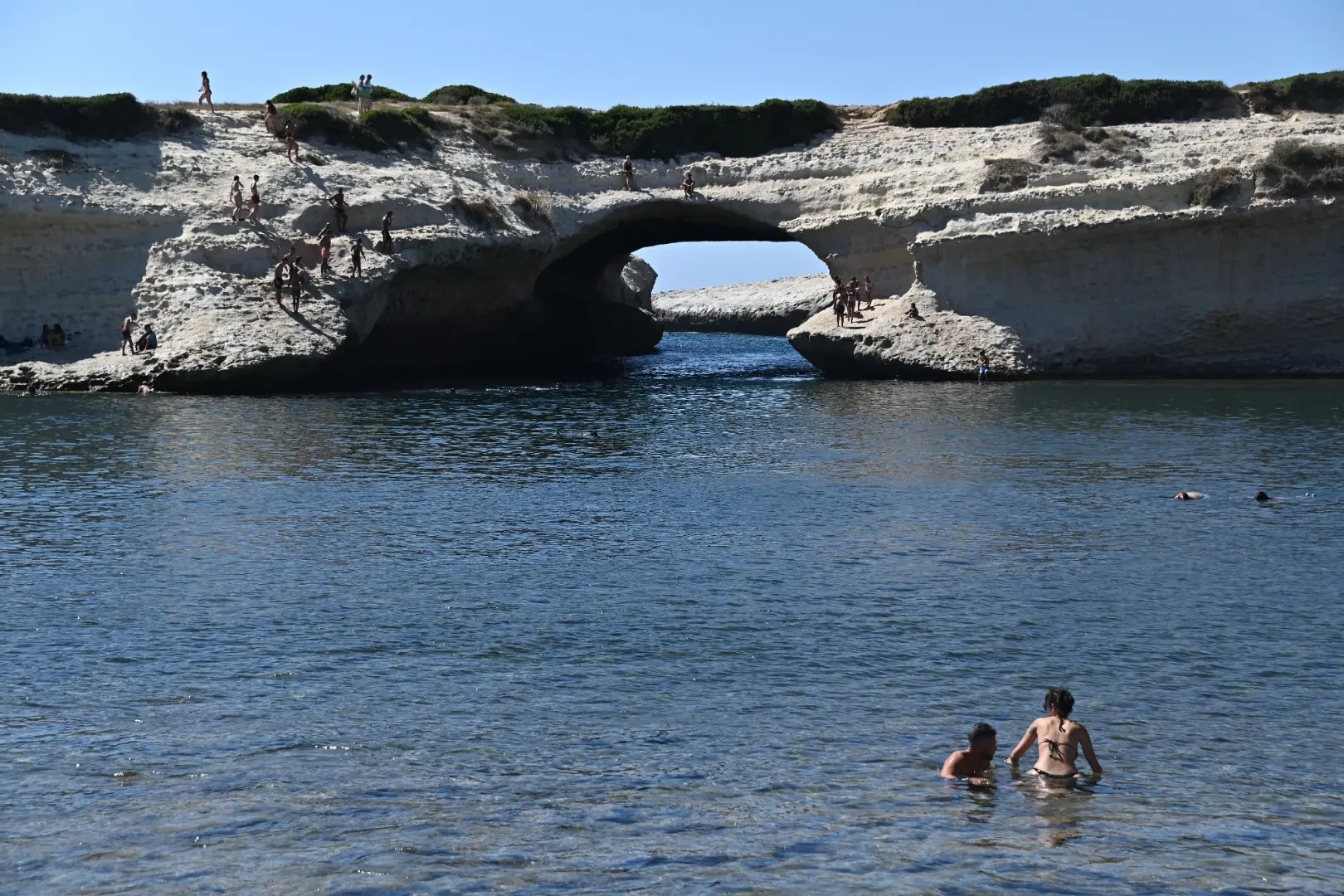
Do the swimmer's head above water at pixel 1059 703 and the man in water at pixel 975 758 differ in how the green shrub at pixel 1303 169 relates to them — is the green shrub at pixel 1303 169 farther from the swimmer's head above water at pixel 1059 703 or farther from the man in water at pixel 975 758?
the man in water at pixel 975 758

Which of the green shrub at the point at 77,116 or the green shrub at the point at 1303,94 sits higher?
the green shrub at the point at 1303,94

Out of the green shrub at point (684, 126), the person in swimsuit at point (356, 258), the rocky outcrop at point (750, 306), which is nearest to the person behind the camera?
the person in swimsuit at point (356, 258)

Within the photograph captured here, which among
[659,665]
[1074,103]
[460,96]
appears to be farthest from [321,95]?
[659,665]

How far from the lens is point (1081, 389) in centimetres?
4184

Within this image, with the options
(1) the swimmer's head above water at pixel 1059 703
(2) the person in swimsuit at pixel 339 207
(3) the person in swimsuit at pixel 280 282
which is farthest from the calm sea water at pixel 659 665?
(2) the person in swimsuit at pixel 339 207

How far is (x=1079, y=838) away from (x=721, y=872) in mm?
2581

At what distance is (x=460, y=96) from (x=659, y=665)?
1846 inches

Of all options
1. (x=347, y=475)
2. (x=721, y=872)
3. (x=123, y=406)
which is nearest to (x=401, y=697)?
(x=721, y=872)

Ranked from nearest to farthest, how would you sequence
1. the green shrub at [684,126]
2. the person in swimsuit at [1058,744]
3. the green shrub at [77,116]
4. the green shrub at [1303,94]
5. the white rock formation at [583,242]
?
the person in swimsuit at [1058,744]
the white rock formation at [583,242]
the green shrub at [77,116]
the green shrub at [1303,94]
the green shrub at [684,126]

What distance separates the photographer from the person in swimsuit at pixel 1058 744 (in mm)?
11664

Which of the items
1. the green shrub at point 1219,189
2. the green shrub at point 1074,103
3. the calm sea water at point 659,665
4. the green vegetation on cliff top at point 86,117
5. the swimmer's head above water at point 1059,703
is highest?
the green shrub at point 1074,103

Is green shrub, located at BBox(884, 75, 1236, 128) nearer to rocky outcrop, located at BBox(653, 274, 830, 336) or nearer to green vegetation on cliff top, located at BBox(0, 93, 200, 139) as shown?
green vegetation on cliff top, located at BBox(0, 93, 200, 139)

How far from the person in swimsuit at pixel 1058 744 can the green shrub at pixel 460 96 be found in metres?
48.6

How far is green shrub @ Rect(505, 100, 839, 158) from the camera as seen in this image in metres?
52.9
